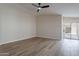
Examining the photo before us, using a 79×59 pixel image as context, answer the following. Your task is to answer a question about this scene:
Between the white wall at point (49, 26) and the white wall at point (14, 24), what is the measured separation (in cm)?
102

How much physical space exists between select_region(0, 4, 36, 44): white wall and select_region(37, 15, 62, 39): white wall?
102cm

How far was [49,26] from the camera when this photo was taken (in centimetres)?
1170

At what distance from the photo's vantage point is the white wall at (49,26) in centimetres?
1123

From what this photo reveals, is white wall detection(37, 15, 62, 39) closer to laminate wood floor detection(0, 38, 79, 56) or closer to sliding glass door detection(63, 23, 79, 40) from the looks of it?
sliding glass door detection(63, 23, 79, 40)

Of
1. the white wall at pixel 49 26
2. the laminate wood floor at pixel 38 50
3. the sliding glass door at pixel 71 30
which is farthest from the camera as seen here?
the sliding glass door at pixel 71 30

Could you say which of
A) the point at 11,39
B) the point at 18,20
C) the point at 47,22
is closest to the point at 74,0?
the point at 11,39

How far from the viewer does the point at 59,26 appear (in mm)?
11156

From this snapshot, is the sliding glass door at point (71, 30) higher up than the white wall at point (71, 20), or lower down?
lower down

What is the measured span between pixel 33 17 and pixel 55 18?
83.0 inches

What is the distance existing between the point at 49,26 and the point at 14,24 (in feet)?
13.8

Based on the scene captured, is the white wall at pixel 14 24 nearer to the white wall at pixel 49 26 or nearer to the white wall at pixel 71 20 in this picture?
the white wall at pixel 49 26

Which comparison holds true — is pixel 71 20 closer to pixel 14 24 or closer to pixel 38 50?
pixel 14 24

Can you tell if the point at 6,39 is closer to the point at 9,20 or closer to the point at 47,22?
the point at 9,20

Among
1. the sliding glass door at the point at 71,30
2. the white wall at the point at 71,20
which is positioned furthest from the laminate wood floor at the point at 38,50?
the white wall at the point at 71,20
